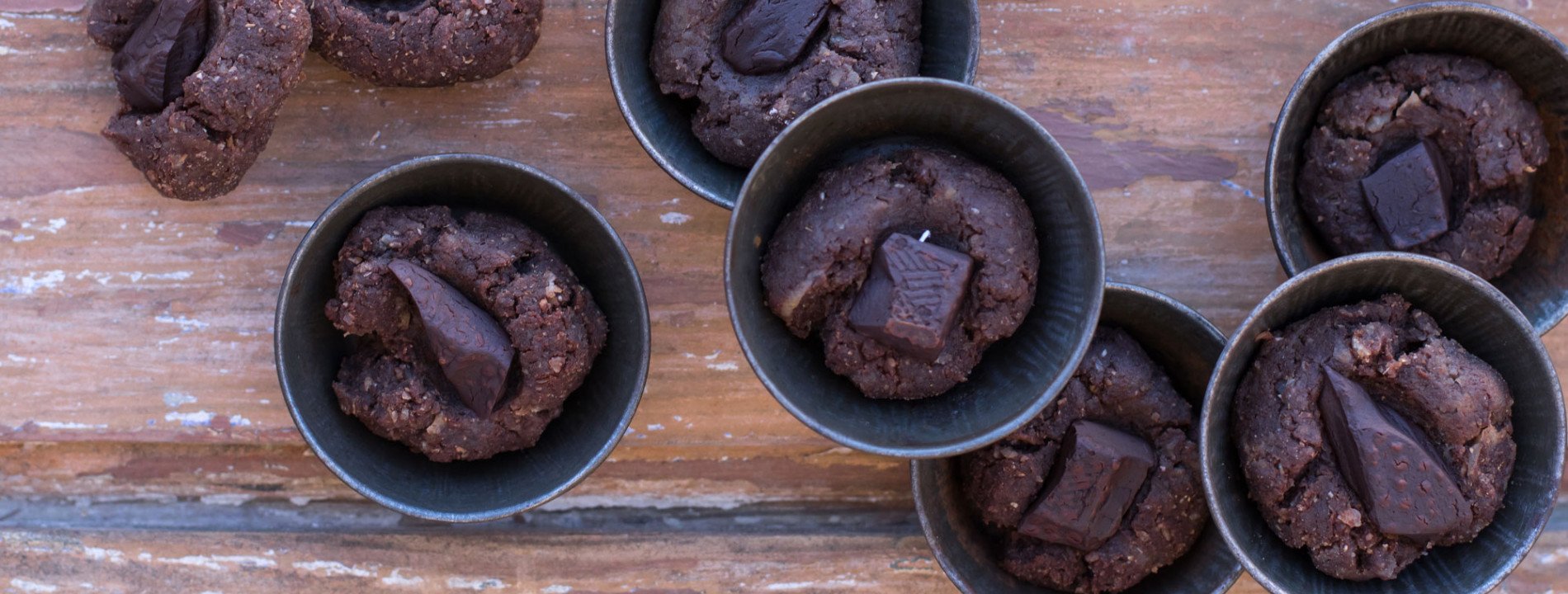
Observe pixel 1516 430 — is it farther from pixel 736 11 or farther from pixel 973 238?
pixel 736 11

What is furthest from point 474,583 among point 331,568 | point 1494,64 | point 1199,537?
point 1494,64

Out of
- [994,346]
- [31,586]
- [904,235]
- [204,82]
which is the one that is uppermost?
[204,82]

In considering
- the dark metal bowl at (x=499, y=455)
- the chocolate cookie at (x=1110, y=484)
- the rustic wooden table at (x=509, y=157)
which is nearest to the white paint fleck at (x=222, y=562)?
the rustic wooden table at (x=509, y=157)

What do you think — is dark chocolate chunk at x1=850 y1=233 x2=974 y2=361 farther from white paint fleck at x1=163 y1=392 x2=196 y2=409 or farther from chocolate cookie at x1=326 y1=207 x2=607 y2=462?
white paint fleck at x1=163 y1=392 x2=196 y2=409

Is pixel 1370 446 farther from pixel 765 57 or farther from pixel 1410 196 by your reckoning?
pixel 765 57

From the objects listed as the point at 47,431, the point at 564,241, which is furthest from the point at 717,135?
the point at 47,431

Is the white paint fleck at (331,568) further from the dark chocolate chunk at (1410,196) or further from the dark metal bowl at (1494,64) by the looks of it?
the dark chocolate chunk at (1410,196)
